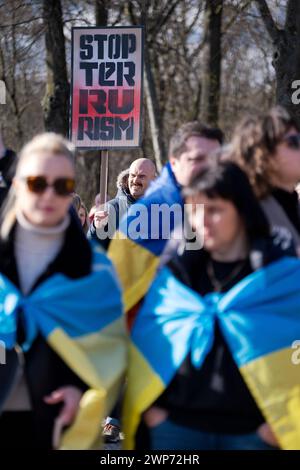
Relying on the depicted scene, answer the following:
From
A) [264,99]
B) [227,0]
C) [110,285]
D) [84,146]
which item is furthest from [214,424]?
[264,99]

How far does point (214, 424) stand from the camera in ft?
11.2

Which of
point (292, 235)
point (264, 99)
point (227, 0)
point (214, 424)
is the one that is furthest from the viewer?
point (264, 99)

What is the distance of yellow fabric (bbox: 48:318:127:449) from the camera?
340 centimetres

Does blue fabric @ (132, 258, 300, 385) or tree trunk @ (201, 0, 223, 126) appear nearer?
blue fabric @ (132, 258, 300, 385)

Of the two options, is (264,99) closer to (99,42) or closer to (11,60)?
(11,60)

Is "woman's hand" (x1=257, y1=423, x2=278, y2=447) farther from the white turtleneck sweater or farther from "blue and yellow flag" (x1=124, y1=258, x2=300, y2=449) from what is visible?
the white turtleneck sweater

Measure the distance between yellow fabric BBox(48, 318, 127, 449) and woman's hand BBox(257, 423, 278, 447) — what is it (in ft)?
1.88

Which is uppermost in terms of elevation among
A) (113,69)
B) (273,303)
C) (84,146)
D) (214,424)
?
(113,69)

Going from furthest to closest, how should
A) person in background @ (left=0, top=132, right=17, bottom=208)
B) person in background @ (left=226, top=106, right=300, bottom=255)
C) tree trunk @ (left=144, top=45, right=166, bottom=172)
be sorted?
1. tree trunk @ (left=144, top=45, right=166, bottom=172)
2. person in background @ (left=0, top=132, right=17, bottom=208)
3. person in background @ (left=226, top=106, right=300, bottom=255)

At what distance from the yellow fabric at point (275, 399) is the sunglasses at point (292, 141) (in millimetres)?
857

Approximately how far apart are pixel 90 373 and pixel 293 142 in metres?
1.23

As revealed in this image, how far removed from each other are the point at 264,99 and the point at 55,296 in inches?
858

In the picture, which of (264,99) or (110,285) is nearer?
(110,285)

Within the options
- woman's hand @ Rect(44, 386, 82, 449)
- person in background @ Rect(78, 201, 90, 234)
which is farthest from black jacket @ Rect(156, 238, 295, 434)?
person in background @ Rect(78, 201, 90, 234)
